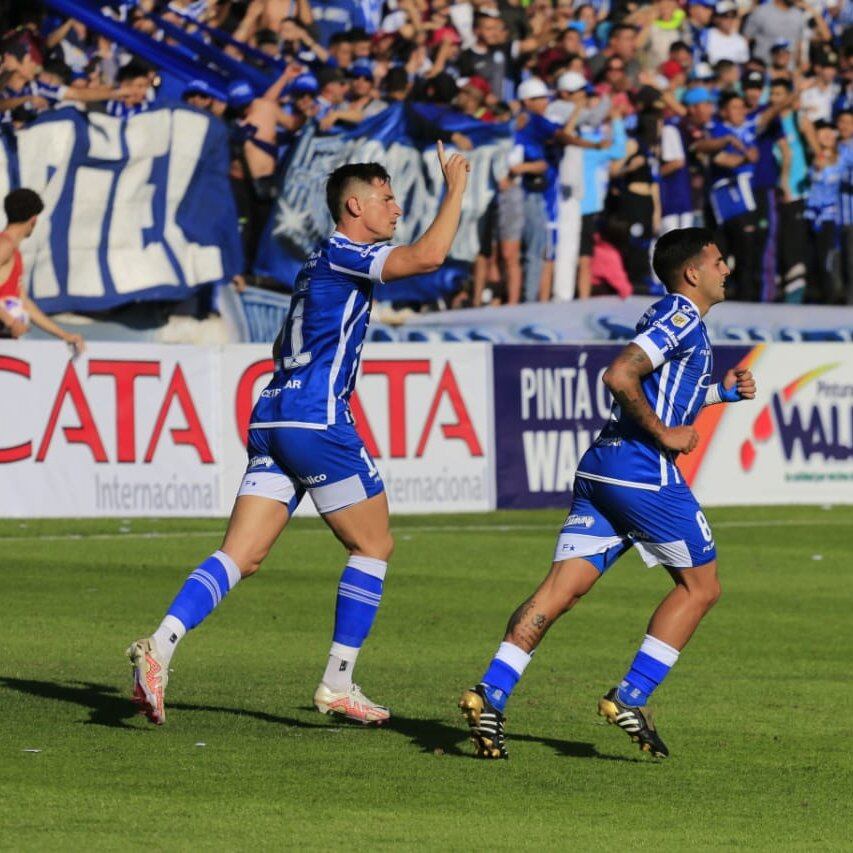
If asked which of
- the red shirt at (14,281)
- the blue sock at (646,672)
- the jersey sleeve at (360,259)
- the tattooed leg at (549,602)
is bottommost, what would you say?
the blue sock at (646,672)

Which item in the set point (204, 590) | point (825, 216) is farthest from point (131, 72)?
point (204, 590)

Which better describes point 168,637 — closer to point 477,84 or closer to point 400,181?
point 400,181

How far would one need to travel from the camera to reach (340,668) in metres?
7.79

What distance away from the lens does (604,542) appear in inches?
283

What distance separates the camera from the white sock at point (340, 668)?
779cm

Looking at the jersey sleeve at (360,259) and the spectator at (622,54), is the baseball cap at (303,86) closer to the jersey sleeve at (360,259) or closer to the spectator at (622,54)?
the spectator at (622,54)

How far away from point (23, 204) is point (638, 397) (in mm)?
9264

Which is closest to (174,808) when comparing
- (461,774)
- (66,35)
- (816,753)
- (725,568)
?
(461,774)

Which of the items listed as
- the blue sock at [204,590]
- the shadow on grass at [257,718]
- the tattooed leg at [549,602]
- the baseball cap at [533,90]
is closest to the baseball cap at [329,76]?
the baseball cap at [533,90]

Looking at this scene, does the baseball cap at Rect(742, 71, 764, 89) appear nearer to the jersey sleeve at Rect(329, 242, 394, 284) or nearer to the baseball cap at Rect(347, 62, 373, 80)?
the baseball cap at Rect(347, 62, 373, 80)

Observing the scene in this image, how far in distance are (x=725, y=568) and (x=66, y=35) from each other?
9131 mm

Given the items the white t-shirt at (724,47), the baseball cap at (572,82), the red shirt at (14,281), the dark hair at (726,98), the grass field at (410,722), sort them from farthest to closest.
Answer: the white t-shirt at (724,47) → the dark hair at (726,98) → the baseball cap at (572,82) → the red shirt at (14,281) → the grass field at (410,722)

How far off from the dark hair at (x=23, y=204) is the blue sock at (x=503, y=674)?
908 cm

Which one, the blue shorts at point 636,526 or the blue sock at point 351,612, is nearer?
the blue shorts at point 636,526
